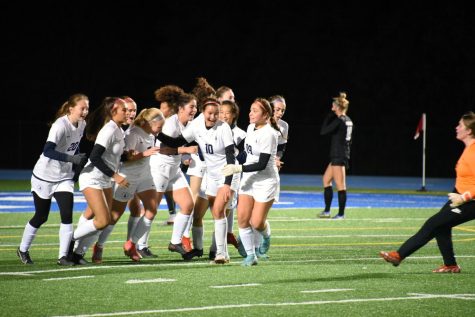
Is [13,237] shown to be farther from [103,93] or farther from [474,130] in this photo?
[103,93]

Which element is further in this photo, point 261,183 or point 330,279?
point 261,183

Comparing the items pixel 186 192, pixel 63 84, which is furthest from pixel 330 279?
pixel 63 84

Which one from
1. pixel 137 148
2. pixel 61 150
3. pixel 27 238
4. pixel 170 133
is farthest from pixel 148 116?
pixel 27 238

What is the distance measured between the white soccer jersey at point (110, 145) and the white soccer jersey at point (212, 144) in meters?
1.06

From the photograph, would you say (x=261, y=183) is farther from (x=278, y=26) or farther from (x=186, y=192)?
(x=278, y=26)

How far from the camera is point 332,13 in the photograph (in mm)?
48594

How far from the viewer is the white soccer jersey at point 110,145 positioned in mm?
11492

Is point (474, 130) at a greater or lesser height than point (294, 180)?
greater

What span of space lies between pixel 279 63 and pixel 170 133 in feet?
121

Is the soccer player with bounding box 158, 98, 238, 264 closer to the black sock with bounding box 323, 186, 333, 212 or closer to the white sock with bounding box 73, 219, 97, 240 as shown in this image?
the white sock with bounding box 73, 219, 97, 240

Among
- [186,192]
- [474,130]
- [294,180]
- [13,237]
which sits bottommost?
[294,180]

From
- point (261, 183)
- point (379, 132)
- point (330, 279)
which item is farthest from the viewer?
point (379, 132)

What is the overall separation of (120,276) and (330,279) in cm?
217

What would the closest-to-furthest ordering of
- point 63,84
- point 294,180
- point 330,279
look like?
point 330,279 < point 294,180 < point 63,84
